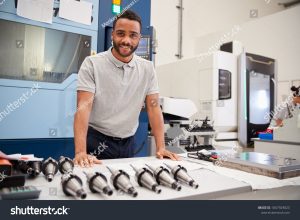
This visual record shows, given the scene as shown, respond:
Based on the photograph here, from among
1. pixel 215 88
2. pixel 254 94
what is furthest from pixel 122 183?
pixel 254 94

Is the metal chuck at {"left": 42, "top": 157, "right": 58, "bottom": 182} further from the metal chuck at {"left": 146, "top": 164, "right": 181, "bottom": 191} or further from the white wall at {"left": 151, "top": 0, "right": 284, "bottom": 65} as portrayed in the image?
the white wall at {"left": 151, "top": 0, "right": 284, "bottom": 65}

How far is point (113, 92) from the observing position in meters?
1.62

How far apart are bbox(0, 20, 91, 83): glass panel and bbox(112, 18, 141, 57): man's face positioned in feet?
1.69

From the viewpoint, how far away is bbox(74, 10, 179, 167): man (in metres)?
1.52

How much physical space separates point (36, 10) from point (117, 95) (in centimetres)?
79

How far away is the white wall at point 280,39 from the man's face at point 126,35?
288cm

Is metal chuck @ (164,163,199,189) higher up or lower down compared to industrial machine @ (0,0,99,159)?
lower down

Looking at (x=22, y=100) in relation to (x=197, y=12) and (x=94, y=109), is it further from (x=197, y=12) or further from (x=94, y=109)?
(x=197, y=12)

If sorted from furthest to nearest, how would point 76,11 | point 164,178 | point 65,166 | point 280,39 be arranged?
point 280,39 → point 76,11 → point 65,166 → point 164,178

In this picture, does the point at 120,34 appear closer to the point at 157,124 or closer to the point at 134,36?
the point at 134,36

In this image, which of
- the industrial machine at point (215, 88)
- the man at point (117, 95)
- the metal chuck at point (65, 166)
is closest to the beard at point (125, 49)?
the man at point (117, 95)

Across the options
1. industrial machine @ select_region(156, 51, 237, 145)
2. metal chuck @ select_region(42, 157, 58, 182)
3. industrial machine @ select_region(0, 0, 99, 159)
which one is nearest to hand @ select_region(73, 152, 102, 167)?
metal chuck @ select_region(42, 157, 58, 182)

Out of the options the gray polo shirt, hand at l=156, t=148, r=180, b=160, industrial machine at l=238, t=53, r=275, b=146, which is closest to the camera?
hand at l=156, t=148, r=180, b=160

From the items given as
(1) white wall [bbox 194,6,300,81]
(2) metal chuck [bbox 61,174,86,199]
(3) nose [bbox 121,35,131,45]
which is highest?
(1) white wall [bbox 194,6,300,81]
